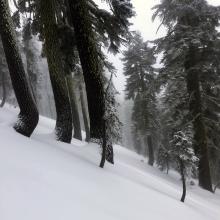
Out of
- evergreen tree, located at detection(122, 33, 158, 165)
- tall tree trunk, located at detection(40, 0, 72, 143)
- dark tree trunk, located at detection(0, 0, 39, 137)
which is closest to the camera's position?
dark tree trunk, located at detection(0, 0, 39, 137)

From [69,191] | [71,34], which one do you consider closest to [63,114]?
[71,34]

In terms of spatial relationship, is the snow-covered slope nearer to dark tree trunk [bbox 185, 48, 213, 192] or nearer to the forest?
the forest

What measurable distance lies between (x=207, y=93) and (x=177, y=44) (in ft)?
11.7

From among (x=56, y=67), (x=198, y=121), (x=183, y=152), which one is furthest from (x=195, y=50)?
(x=56, y=67)

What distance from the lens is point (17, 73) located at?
349 inches

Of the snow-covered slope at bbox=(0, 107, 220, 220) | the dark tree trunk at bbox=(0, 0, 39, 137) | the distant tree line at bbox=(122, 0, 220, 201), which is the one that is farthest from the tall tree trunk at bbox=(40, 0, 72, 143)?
the distant tree line at bbox=(122, 0, 220, 201)

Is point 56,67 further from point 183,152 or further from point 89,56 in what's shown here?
point 183,152

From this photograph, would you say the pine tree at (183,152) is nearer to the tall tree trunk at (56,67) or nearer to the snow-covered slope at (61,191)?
the snow-covered slope at (61,191)

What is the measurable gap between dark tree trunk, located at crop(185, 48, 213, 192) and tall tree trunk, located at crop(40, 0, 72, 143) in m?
7.66

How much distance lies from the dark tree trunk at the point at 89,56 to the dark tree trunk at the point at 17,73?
5.58 ft

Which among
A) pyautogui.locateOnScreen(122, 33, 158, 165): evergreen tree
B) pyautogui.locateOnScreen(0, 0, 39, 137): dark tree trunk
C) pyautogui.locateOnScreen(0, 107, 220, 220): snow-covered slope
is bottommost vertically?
pyautogui.locateOnScreen(0, 107, 220, 220): snow-covered slope

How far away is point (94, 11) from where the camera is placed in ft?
33.3

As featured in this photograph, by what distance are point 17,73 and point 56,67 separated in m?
1.56

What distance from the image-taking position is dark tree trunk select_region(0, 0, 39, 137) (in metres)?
8.80
